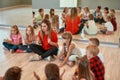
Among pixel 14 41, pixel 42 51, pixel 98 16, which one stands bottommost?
pixel 42 51

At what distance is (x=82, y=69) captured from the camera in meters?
2.09

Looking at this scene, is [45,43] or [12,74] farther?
[45,43]

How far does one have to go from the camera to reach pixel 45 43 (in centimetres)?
408

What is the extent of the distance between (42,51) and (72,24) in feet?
5.37

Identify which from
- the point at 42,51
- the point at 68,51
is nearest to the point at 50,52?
the point at 42,51

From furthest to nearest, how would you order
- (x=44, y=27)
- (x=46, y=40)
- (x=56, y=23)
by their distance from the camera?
(x=56, y=23), (x=46, y=40), (x=44, y=27)

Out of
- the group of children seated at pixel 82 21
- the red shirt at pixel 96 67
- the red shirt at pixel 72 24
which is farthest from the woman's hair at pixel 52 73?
the red shirt at pixel 72 24

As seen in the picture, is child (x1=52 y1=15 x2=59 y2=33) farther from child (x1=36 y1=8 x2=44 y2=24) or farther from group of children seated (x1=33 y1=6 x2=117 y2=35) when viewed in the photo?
child (x1=36 y1=8 x2=44 y2=24)

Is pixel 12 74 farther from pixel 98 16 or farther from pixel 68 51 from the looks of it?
pixel 98 16

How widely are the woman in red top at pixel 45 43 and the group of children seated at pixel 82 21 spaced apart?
128 cm

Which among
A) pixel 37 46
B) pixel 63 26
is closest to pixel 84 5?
pixel 63 26

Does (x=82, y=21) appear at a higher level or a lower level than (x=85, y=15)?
lower

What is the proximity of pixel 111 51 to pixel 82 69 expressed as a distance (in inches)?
97.2

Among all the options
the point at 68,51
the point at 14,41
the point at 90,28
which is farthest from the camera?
the point at 90,28
